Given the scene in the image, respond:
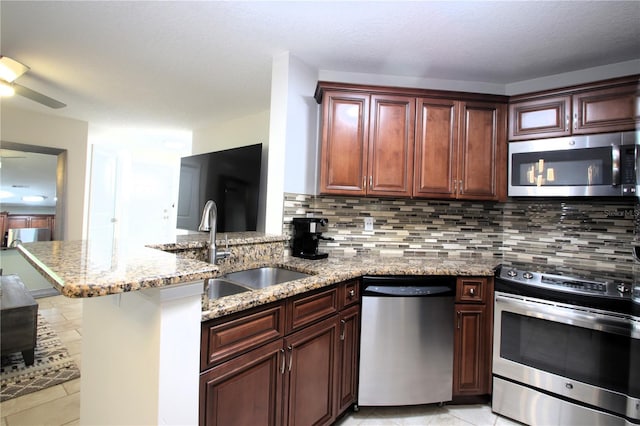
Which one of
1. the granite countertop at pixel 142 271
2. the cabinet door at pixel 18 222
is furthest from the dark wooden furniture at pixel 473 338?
the cabinet door at pixel 18 222

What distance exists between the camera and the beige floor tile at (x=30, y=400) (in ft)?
5.99

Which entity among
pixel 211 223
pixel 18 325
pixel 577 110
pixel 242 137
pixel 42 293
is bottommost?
pixel 42 293

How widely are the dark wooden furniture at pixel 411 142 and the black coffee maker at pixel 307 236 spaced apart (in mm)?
262

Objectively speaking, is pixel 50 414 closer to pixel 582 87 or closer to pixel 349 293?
pixel 349 293

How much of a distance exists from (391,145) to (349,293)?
1.14 meters

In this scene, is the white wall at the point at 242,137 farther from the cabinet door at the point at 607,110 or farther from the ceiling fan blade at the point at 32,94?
the cabinet door at the point at 607,110

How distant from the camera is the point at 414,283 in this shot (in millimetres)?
1821

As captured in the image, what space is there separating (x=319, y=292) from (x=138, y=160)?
561 cm

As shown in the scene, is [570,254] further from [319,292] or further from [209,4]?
[209,4]

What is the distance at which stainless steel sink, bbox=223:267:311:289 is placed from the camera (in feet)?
5.87

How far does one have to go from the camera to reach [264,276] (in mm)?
1904

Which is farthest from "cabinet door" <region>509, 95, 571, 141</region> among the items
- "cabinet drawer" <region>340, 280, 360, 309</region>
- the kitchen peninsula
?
the kitchen peninsula

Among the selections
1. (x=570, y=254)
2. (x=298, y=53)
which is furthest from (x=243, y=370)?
(x=570, y=254)

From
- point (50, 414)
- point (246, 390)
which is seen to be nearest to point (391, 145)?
point (246, 390)
